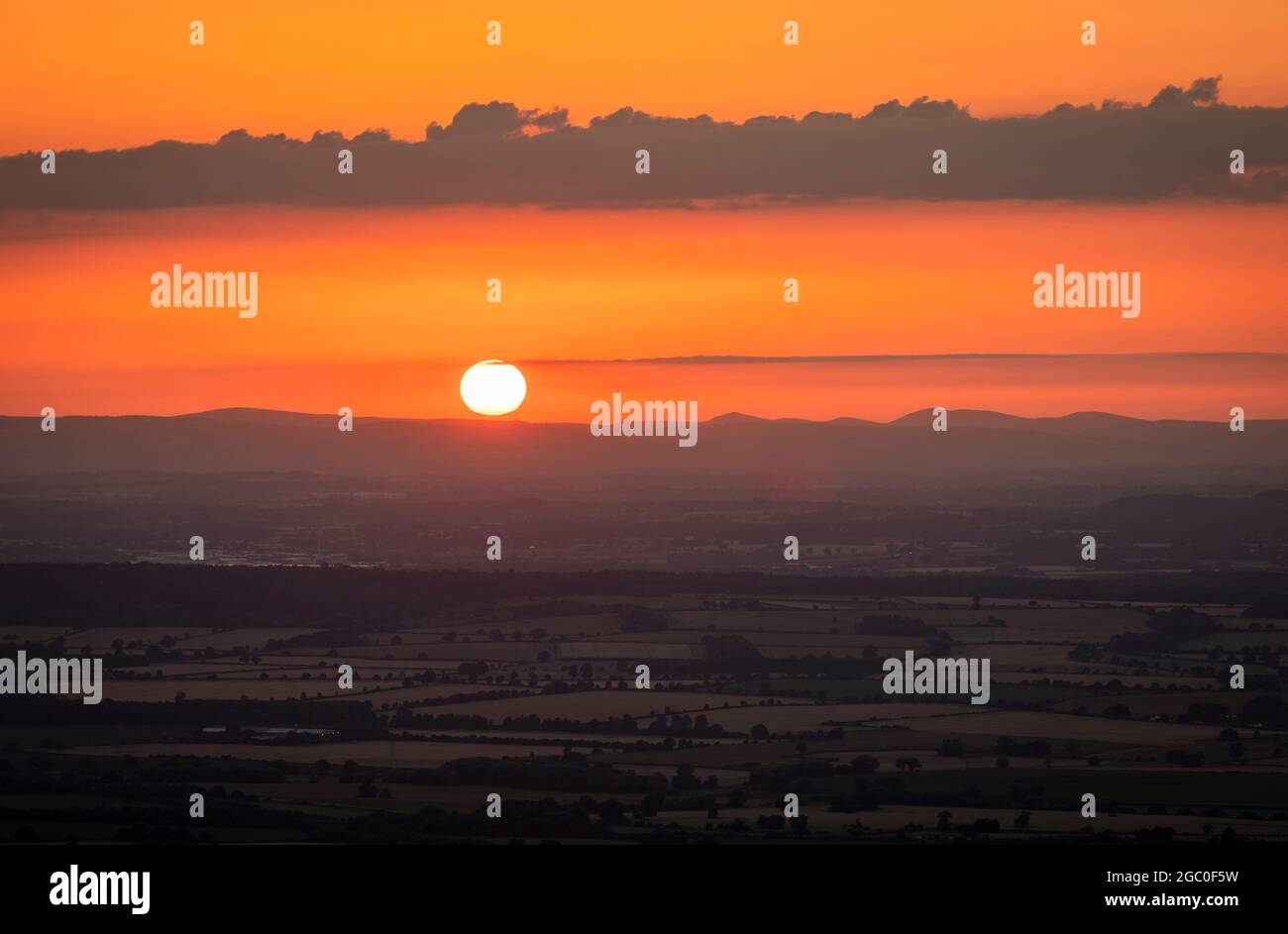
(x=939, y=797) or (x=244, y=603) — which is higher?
(x=244, y=603)

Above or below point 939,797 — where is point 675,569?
above

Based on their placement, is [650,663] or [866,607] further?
[866,607]

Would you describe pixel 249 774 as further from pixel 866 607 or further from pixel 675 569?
pixel 675 569
